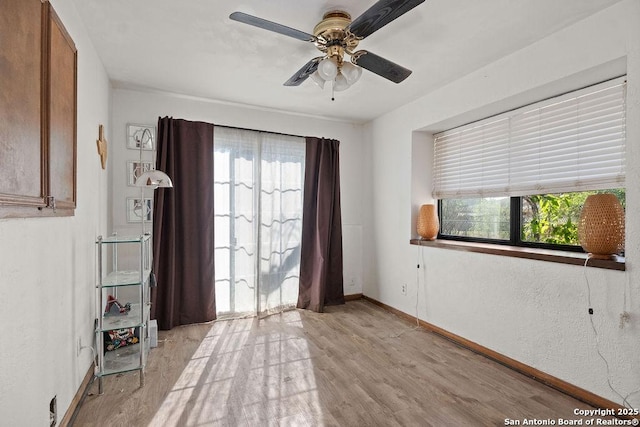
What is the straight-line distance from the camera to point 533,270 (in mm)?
2361

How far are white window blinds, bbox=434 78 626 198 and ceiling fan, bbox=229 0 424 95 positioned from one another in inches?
51.2

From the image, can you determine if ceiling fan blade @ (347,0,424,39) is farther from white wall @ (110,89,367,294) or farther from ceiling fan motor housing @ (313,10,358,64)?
white wall @ (110,89,367,294)

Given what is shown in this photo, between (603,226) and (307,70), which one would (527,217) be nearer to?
(603,226)

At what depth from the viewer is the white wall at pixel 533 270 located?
1847mm

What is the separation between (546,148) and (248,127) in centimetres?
294

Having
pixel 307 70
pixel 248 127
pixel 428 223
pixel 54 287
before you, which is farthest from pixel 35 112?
pixel 428 223

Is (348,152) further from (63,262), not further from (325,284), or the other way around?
(63,262)

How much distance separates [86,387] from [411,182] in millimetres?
3348

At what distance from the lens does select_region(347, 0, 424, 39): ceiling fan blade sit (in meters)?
1.47

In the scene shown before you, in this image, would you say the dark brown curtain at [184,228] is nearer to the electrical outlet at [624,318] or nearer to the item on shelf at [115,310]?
the item on shelf at [115,310]

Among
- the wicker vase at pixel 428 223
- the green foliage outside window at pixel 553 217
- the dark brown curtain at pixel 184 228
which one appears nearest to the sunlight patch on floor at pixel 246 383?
the dark brown curtain at pixel 184 228

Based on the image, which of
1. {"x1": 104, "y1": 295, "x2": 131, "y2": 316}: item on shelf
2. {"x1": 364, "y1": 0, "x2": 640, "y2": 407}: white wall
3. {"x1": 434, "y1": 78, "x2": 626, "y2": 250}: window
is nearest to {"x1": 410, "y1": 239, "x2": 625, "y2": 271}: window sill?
{"x1": 364, "y1": 0, "x2": 640, "y2": 407}: white wall

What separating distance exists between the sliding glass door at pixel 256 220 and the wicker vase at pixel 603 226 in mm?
2778

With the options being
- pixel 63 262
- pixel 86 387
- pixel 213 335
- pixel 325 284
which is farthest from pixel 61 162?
pixel 325 284
